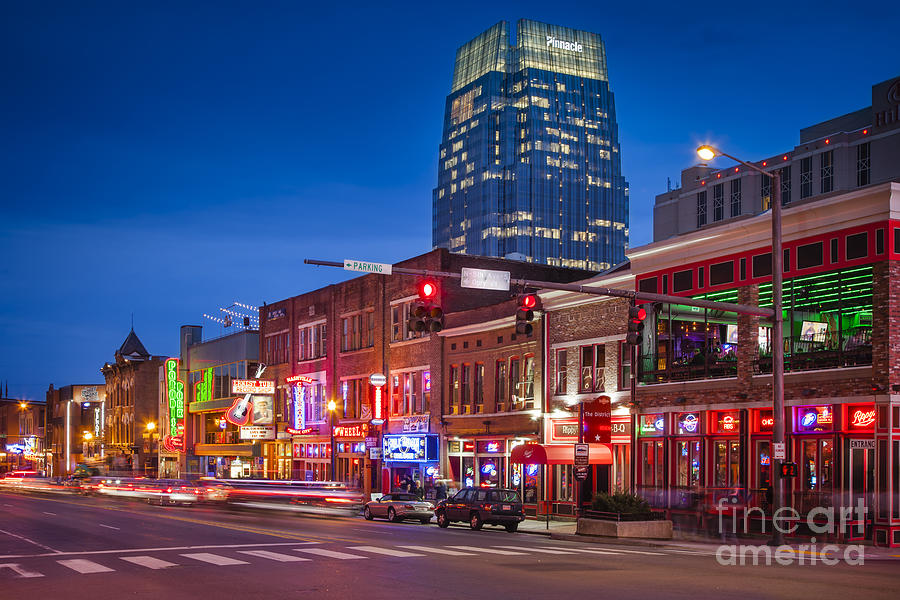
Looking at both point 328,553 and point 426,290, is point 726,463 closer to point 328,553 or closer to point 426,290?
point 328,553

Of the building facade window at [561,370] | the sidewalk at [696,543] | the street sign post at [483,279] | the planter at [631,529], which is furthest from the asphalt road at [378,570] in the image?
the building facade window at [561,370]

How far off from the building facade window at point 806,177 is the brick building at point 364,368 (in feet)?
285

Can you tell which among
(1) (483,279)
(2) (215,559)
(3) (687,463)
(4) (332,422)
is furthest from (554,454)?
→ (4) (332,422)

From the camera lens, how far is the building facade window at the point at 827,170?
13162 cm

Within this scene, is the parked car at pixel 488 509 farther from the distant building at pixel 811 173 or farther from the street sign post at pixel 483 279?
the distant building at pixel 811 173

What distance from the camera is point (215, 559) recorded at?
22.2 m

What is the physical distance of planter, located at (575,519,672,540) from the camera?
2998 cm

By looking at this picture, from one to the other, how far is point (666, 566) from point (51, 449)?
11963 centimetres

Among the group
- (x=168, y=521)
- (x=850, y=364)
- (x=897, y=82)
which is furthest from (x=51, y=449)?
(x=850, y=364)

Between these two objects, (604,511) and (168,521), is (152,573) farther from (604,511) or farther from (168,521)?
(168,521)

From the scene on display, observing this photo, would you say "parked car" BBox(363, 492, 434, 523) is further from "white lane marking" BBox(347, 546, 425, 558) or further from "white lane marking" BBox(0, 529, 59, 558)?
"white lane marking" BBox(347, 546, 425, 558)

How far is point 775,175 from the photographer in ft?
95.7

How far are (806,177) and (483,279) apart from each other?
402 feet

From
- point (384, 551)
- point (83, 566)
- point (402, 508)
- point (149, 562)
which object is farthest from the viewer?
point (402, 508)
